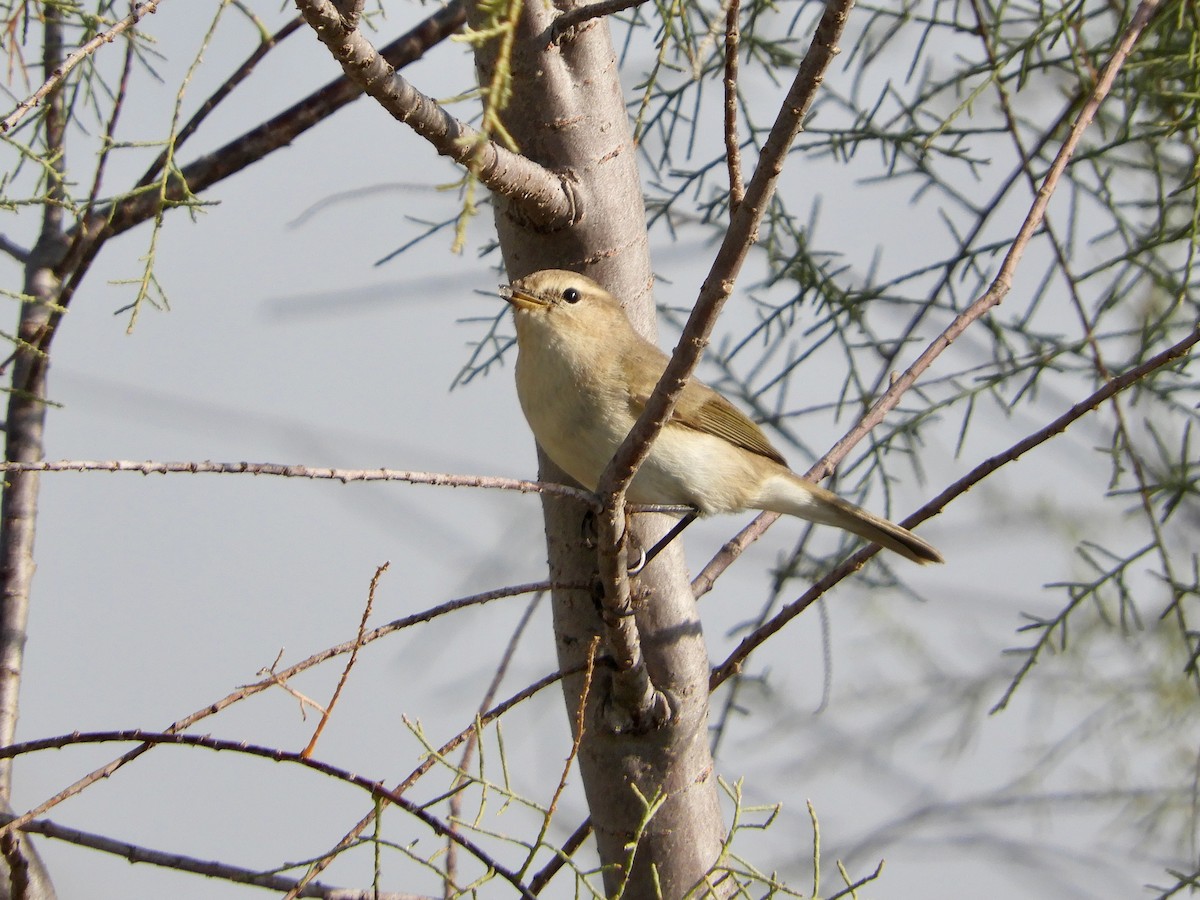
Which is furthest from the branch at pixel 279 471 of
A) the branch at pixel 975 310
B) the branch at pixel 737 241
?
the branch at pixel 975 310

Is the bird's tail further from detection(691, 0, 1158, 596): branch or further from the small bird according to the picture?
detection(691, 0, 1158, 596): branch

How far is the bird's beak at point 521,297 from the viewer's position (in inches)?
117

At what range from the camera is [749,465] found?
137 inches

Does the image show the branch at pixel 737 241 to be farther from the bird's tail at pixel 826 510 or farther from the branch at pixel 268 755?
the bird's tail at pixel 826 510

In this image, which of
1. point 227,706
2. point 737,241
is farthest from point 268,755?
point 737,241

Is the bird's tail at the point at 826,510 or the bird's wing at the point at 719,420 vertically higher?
the bird's wing at the point at 719,420

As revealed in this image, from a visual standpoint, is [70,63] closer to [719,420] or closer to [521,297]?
[521,297]

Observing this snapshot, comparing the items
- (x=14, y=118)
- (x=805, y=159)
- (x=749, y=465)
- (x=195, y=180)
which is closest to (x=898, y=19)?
(x=805, y=159)

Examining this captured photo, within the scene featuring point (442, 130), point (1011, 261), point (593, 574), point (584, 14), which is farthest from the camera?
point (593, 574)

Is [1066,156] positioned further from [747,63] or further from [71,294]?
[71,294]

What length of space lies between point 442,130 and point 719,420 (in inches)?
65.2

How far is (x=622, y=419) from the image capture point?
3135 millimetres

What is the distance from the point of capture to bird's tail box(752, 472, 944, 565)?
3.50 metres

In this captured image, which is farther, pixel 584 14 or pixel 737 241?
pixel 584 14
